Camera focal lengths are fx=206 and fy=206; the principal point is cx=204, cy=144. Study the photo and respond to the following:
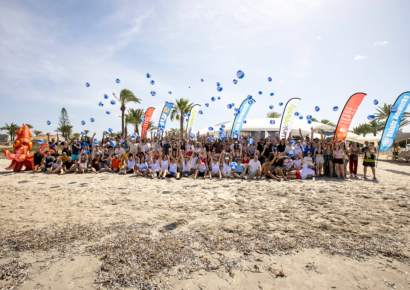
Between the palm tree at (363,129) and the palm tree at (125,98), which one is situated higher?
the palm tree at (125,98)

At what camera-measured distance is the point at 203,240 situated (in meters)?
3.09

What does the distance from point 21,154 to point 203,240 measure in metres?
9.50

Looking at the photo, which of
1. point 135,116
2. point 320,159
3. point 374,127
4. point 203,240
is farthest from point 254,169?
point 374,127

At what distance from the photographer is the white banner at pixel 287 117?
12539 mm

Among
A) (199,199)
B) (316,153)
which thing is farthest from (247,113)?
(199,199)

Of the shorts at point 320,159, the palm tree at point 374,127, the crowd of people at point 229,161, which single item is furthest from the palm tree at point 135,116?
the palm tree at point 374,127

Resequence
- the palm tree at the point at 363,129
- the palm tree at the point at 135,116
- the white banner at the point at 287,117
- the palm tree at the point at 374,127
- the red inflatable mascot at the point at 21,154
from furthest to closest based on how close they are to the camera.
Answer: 1. the palm tree at the point at 363,129
2. the palm tree at the point at 374,127
3. the palm tree at the point at 135,116
4. the white banner at the point at 287,117
5. the red inflatable mascot at the point at 21,154

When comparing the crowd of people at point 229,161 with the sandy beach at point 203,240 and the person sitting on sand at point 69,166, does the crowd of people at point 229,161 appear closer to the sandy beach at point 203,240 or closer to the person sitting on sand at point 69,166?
the person sitting on sand at point 69,166

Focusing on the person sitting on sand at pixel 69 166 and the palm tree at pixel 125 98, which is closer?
the person sitting on sand at pixel 69 166

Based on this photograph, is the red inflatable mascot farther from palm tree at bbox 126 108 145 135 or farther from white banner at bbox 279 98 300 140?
palm tree at bbox 126 108 145 135

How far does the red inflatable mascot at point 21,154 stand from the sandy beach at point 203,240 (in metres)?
3.84

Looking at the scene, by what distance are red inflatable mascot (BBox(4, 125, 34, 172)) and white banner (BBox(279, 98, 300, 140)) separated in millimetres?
12765

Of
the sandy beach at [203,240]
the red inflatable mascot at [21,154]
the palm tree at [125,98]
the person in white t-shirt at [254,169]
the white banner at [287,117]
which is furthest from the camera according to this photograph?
the palm tree at [125,98]

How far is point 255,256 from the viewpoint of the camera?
2713mm
